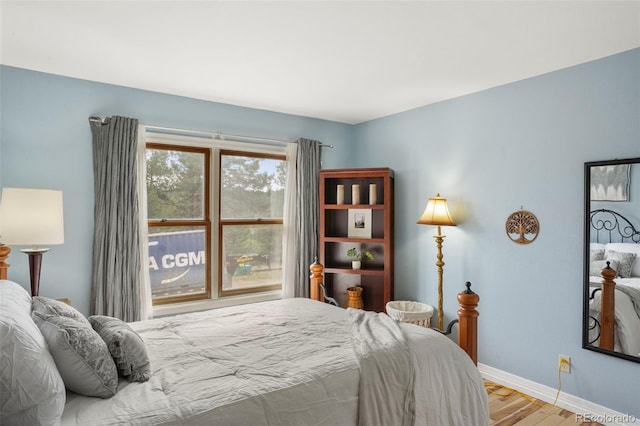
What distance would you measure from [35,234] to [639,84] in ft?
13.1

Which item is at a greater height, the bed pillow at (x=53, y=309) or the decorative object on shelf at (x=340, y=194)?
the decorative object on shelf at (x=340, y=194)

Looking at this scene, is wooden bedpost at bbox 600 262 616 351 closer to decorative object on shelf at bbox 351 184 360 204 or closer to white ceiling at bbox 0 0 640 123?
white ceiling at bbox 0 0 640 123

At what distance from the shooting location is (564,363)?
113 inches

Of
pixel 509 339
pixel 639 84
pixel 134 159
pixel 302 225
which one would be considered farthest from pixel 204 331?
pixel 639 84

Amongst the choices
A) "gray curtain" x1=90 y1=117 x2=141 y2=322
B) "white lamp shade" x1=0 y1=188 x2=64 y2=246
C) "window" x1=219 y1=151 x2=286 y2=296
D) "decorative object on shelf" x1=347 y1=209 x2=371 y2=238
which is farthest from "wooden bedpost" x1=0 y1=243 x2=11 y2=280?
"decorative object on shelf" x1=347 y1=209 x2=371 y2=238

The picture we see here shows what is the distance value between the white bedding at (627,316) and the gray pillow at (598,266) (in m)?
0.09

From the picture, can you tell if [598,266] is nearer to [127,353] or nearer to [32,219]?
[127,353]

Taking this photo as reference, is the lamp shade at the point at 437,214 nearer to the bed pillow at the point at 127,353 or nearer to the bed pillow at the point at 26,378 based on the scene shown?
the bed pillow at the point at 127,353

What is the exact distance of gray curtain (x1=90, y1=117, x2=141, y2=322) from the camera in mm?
3154

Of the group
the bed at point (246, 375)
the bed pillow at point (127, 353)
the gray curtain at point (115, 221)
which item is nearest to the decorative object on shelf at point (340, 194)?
the bed at point (246, 375)

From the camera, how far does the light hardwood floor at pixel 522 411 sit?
268 cm

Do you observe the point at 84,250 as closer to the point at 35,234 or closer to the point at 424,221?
the point at 35,234

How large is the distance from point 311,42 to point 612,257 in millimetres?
2462

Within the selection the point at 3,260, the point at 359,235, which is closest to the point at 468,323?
the point at 359,235
